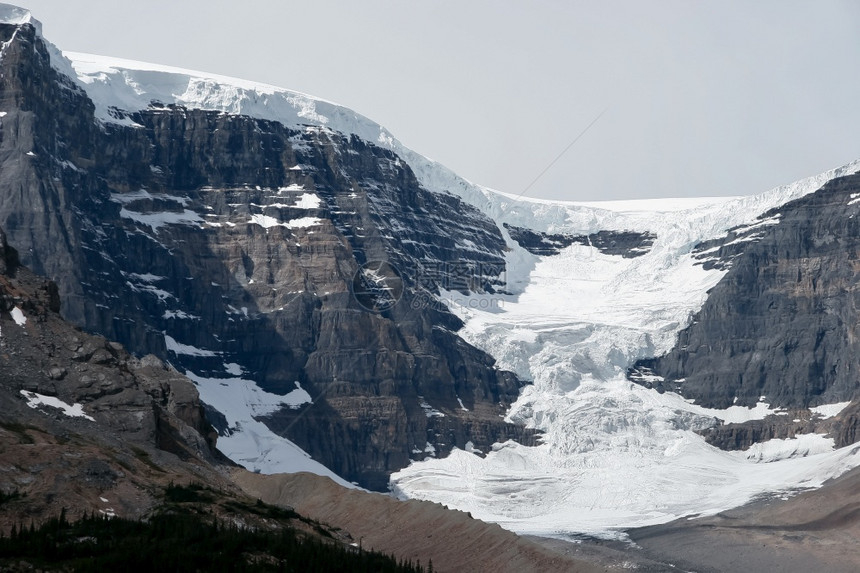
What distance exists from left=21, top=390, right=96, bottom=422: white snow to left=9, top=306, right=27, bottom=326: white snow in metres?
8.06

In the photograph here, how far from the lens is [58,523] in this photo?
96938mm

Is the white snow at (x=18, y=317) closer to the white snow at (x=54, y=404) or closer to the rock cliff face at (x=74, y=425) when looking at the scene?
the rock cliff face at (x=74, y=425)

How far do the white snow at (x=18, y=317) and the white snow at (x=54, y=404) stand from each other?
8064 mm

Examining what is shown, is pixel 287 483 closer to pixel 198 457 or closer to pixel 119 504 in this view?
pixel 198 457

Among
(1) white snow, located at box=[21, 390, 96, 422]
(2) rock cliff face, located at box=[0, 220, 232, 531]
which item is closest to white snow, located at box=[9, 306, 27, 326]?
(2) rock cliff face, located at box=[0, 220, 232, 531]

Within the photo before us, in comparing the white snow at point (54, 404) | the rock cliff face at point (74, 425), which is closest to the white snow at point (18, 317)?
the rock cliff face at point (74, 425)

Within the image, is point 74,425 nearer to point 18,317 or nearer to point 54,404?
point 54,404

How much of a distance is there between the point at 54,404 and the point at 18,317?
31.5ft

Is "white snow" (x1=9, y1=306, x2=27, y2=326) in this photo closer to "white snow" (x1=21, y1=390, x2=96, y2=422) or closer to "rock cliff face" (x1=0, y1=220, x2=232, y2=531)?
"rock cliff face" (x1=0, y1=220, x2=232, y2=531)

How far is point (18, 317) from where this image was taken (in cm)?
13238

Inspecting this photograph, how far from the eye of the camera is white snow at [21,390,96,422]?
124 meters

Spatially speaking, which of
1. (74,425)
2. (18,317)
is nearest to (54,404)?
(74,425)

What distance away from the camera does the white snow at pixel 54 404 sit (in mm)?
123812

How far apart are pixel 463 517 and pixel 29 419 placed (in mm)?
47442
